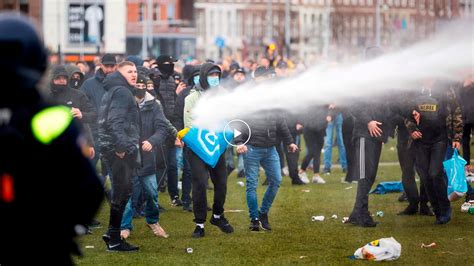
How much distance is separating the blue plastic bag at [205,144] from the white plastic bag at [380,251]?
232 cm

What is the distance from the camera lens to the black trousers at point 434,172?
44.4 ft

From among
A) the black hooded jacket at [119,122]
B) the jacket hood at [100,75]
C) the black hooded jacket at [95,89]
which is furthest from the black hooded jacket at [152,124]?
the jacket hood at [100,75]

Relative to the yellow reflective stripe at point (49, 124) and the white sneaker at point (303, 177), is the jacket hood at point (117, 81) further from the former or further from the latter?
the white sneaker at point (303, 177)

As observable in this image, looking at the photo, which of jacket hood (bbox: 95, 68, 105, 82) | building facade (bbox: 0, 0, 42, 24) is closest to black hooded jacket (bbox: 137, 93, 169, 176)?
jacket hood (bbox: 95, 68, 105, 82)

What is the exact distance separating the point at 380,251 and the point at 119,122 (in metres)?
2.96

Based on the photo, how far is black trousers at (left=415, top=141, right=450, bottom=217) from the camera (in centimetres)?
1355

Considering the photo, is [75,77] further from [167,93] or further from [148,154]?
[148,154]

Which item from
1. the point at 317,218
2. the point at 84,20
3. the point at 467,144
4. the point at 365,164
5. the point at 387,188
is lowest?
the point at 387,188

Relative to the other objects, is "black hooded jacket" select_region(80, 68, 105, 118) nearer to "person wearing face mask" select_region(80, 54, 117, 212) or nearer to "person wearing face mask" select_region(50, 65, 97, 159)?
"person wearing face mask" select_region(80, 54, 117, 212)

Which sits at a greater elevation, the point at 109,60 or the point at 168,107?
the point at 109,60

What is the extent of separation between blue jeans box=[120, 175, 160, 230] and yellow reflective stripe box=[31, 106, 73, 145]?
23.5 feet

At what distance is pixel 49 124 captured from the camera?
4840 mm
